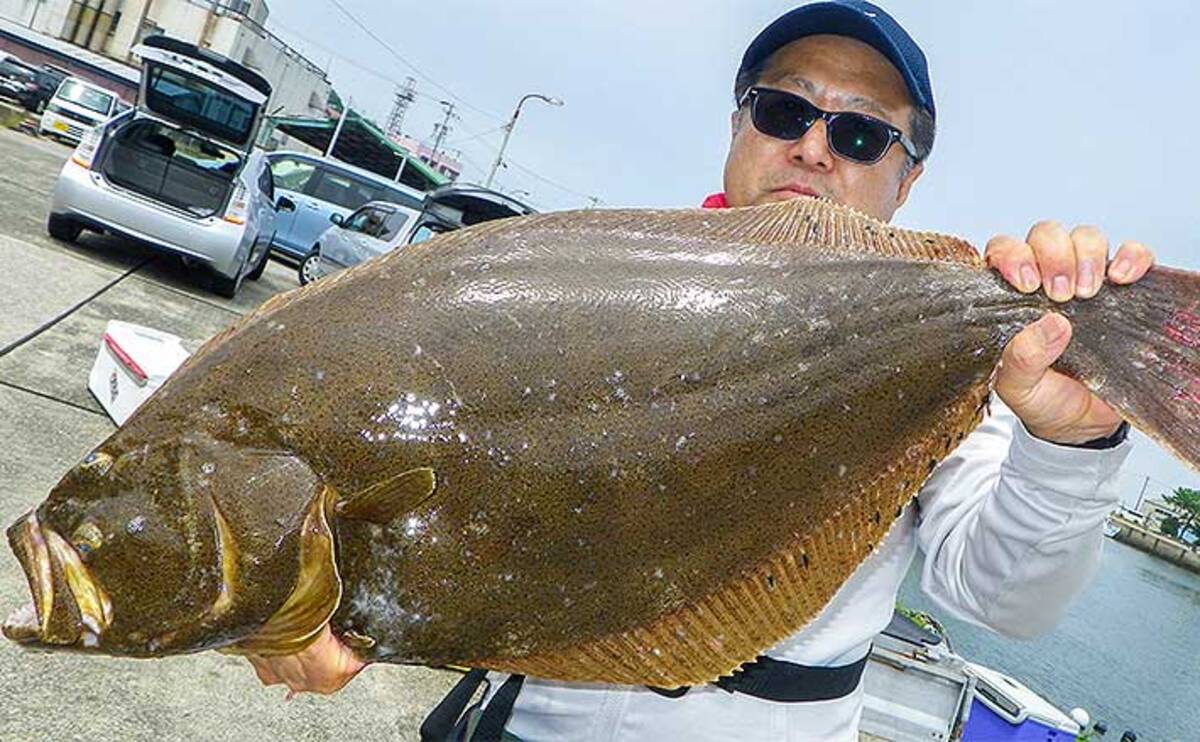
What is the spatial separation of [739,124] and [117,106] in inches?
1060

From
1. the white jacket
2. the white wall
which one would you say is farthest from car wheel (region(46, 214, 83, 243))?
the white wall

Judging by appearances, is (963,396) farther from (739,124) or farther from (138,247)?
(138,247)

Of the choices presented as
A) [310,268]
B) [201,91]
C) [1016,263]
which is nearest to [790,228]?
[1016,263]

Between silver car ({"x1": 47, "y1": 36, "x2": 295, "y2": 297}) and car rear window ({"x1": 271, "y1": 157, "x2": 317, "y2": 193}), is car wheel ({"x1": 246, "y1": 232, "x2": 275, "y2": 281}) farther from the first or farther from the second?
car rear window ({"x1": 271, "y1": 157, "x2": 317, "y2": 193})

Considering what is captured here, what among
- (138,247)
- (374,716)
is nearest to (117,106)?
(138,247)

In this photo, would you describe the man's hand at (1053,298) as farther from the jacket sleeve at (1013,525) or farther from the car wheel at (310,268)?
the car wheel at (310,268)

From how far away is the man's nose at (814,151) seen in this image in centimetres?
235

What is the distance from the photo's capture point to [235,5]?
5353cm

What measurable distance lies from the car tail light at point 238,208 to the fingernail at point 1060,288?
926 cm

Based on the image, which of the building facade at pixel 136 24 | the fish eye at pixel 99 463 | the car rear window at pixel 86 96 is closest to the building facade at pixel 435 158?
the building facade at pixel 136 24

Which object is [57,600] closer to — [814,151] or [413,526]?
[413,526]

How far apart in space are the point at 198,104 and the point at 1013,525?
31.9 ft

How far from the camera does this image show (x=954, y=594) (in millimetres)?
2232

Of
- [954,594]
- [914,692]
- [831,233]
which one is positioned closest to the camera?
[831,233]
